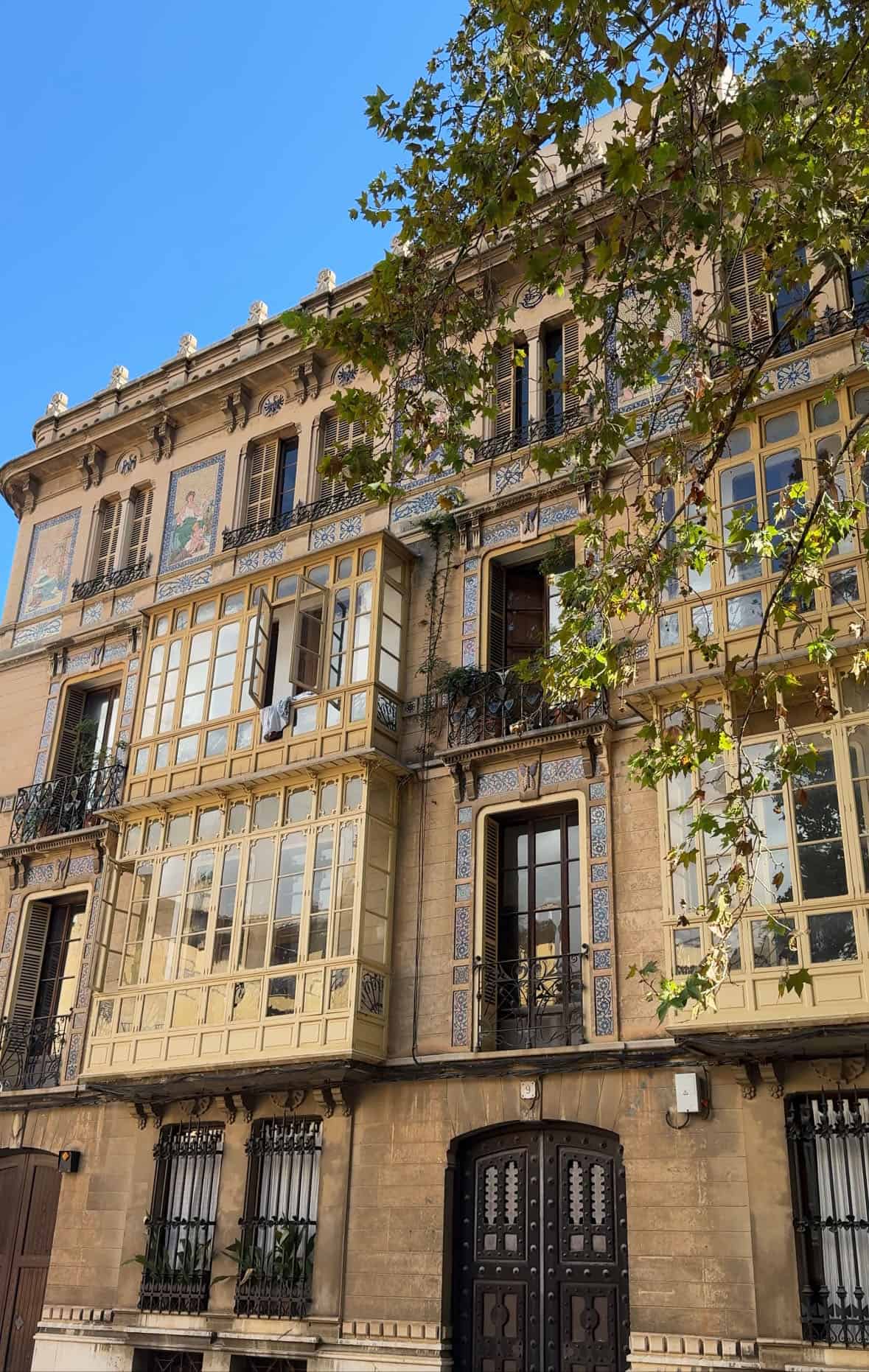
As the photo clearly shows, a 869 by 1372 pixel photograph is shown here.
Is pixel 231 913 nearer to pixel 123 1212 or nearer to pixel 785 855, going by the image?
pixel 123 1212

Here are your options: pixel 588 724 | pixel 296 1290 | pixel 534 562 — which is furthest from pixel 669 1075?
pixel 534 562

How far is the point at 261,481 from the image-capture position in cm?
1958

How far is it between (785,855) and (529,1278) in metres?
4.82

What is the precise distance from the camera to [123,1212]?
15.6 metres

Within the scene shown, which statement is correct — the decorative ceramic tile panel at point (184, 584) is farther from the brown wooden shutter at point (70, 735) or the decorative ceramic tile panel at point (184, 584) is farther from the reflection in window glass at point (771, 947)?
the reflection in window glass at point (771, 947)

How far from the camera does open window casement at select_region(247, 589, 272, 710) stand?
16359mm

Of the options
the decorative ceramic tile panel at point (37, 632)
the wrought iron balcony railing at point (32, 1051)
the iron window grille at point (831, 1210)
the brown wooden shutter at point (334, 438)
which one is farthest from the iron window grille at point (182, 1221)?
the brown wooden shutter at point (334, 438)

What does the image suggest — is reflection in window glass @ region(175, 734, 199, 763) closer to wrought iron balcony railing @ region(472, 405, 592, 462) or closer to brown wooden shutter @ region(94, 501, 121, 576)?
brown wooden shutter @ region(94, 501, 121, 576)

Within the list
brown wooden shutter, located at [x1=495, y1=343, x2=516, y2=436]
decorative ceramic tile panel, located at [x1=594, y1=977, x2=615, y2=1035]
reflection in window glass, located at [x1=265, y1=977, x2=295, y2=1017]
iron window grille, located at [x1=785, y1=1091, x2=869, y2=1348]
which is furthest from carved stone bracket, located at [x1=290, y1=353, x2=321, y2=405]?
iron window grille, located at [x1=785, y1=1091, x2=869, y2=1348]

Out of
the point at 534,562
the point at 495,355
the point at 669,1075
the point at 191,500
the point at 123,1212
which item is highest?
the point at 191,500

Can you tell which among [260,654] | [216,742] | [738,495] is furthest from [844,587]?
[216,742]

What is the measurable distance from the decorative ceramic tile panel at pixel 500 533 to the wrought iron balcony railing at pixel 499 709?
1844 millimetres

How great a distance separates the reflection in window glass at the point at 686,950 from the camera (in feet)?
39.9

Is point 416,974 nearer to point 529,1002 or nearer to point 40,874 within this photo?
point 529,1002
